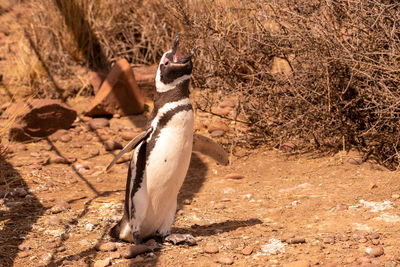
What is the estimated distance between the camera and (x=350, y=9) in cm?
435

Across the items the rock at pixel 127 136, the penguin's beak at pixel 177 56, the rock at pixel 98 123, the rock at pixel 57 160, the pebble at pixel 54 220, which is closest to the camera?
the penguin's beak at pixel 177 56

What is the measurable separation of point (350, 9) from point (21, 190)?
283 cm

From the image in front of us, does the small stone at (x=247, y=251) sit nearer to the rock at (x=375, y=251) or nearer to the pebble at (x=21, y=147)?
the rock at (x=375, y=251)

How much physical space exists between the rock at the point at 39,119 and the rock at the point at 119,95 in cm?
31

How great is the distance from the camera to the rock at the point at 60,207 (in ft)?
14.1

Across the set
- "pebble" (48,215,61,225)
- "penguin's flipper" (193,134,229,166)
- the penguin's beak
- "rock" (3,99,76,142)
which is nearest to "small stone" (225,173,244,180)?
"penguin's flipper" (193,134,229,166)

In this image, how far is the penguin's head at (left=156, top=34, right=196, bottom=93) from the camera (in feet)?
11.1

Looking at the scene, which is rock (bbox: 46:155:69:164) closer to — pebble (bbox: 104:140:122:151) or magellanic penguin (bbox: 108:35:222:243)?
pebble (bbox: 104:140:122:151)

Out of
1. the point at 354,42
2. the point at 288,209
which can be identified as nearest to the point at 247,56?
the point at 354,42

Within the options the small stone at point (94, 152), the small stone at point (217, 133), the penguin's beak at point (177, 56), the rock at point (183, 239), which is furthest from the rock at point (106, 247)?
the small stone at point (217, 133)

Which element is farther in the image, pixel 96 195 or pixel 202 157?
pixel 202 157

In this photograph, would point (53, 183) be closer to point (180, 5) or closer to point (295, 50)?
point (180, 5)

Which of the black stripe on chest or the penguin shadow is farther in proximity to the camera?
the penguin shadow

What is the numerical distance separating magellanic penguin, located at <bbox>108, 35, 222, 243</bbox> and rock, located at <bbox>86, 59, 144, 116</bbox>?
9.27 ft
